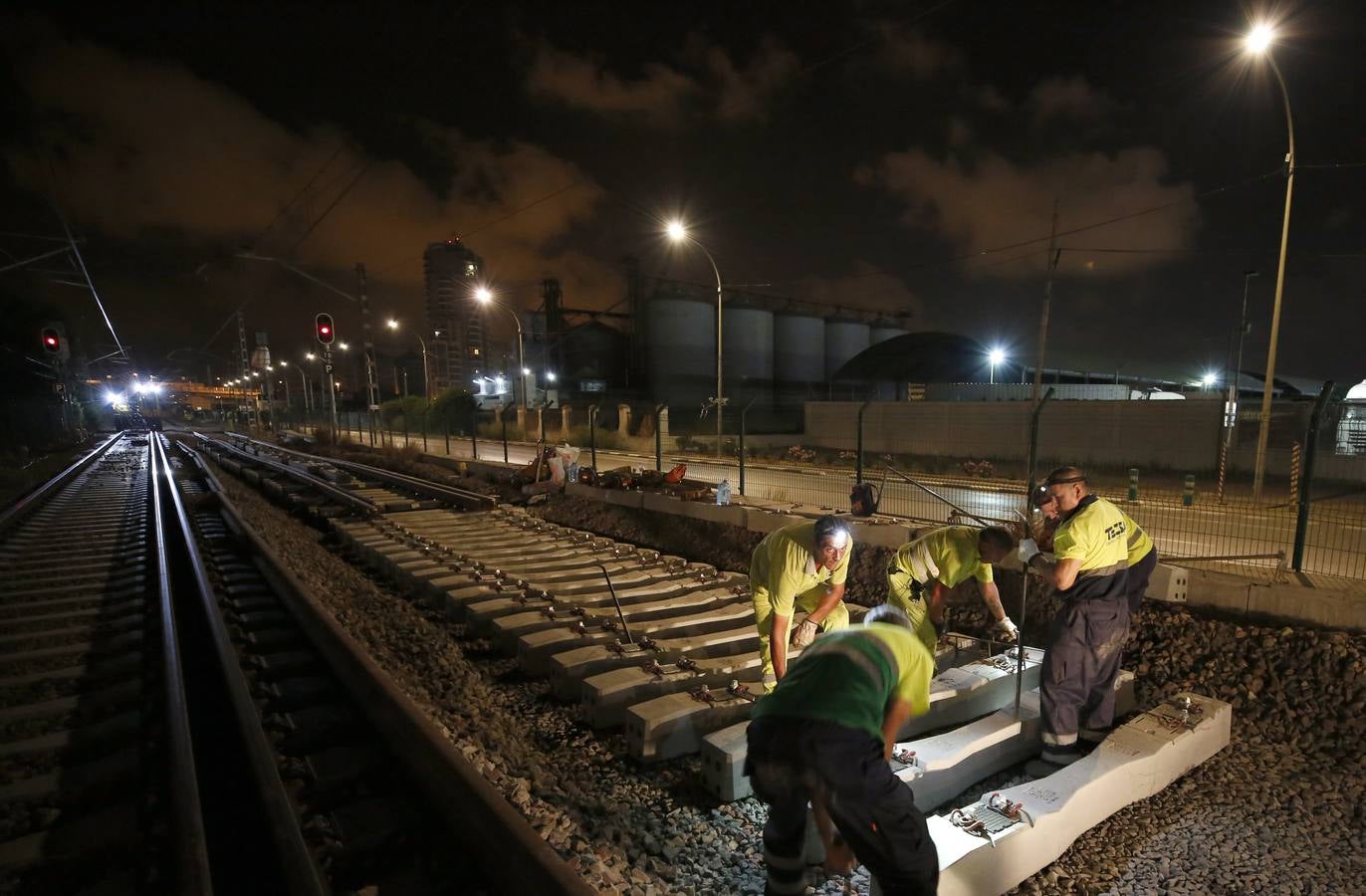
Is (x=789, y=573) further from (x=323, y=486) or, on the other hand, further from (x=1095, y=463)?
(x=1095, y=463)

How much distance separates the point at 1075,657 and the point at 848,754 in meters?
2.68

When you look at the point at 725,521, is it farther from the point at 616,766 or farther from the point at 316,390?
the point at 316,390

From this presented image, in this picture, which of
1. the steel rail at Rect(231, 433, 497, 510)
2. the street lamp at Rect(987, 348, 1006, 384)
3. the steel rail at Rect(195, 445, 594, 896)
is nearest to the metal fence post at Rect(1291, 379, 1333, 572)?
the steel rail at Rect(195, 445, 594, 896)

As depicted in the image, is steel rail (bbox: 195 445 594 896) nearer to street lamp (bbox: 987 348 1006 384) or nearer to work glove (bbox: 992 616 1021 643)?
work glove (bbox: 992 616 1021 643)

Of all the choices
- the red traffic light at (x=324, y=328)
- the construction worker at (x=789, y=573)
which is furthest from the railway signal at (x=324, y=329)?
the construction worker at (x=789, y=573)

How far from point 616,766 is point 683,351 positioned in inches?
2024

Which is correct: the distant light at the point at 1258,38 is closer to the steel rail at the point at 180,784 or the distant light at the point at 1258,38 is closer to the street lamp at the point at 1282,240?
the street lamp at the point at 1282,240

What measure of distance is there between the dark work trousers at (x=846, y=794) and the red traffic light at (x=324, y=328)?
19956 mm

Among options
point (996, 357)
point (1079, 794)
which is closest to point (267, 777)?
point (1079, 794)

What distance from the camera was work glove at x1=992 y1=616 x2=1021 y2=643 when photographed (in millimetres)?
4734

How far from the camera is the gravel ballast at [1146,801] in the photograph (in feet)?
10.2

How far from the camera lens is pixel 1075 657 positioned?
4.09 m

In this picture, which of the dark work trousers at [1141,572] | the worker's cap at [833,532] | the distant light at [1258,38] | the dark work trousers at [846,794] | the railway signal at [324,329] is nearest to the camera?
the dark work trousers at [846,794]

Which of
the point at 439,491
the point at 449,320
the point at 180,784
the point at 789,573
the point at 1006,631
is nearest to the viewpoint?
the point at 180,784
